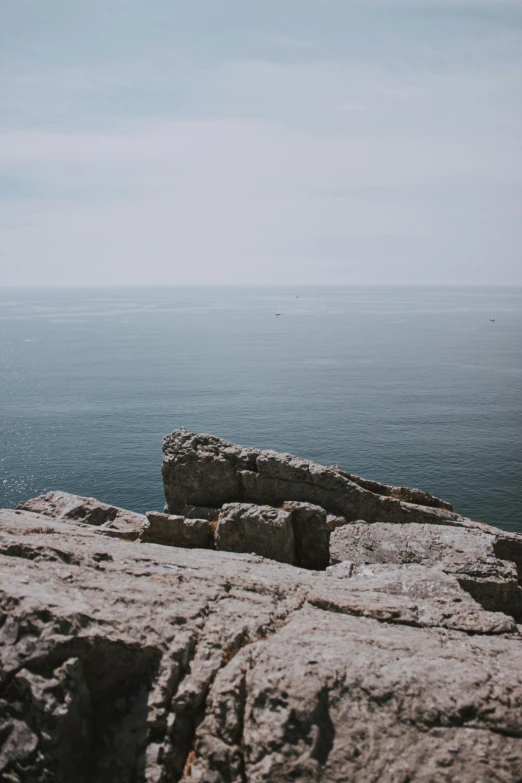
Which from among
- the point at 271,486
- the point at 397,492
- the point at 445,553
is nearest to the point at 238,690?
the point at 445,553

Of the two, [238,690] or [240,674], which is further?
[240,674]

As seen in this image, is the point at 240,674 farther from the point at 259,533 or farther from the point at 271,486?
the point at 271,486

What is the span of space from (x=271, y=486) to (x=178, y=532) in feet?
17.2

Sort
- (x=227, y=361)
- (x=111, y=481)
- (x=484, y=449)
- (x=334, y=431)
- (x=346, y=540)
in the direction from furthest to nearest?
(x=227, y=361) → (x=334, y=431) → (x=484, y=449) → (x=111, y=481) → (x=346, y=540)

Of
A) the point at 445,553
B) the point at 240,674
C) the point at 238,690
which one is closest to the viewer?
the point at 238,690

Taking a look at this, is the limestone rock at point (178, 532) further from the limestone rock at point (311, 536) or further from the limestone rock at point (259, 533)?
the limestone rock at point (311, 536)

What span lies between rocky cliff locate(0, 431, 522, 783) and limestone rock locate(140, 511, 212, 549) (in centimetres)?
768

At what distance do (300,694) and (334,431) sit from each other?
309ft

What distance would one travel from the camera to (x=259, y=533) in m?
23.4

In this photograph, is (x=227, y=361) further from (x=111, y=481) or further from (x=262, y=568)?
(x=262, y=568)

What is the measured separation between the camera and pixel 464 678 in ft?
35.9

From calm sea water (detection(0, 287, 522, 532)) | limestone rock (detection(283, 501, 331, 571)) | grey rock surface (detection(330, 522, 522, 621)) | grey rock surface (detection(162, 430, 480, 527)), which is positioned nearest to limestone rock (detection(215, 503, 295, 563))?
limestone rock (detection(283, 501, 331, 571))

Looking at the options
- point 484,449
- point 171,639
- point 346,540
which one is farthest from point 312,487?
point 484,449

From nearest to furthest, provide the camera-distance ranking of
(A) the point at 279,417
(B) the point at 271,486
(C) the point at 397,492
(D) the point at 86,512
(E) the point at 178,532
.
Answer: (E) the point at 178,532, (B) the point at 271,486, (C) the point at 397,492, (D) the point at 86,512, (A) the point at 279,417
